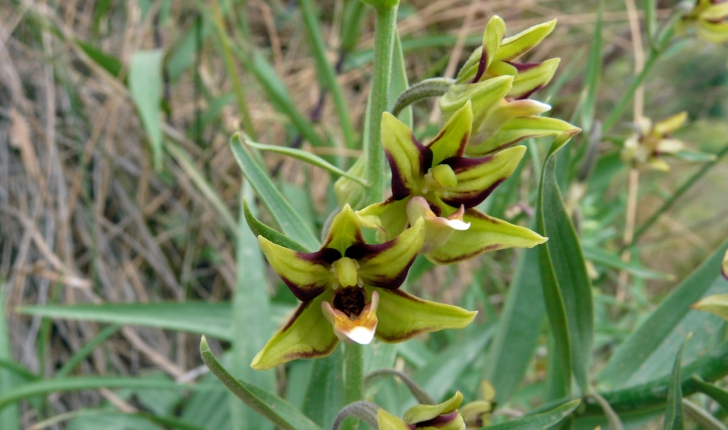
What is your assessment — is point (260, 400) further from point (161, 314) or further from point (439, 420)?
point (161, 314)

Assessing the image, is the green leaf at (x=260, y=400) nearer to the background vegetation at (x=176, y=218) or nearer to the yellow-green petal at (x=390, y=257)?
the yellow-green petal at (x=390, y=257)

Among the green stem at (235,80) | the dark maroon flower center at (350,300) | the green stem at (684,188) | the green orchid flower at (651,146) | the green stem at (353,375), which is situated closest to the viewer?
the dark maroon flower center at (350,300)

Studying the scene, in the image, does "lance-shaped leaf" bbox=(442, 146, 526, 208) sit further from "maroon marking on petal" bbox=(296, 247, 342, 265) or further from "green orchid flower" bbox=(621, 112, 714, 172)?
"green orchid flower" bbox=(621, 112, 714, 172)

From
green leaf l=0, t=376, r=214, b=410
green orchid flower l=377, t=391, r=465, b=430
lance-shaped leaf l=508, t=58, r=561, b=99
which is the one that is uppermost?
lance-shaped leaf l=508, t=58, r=561, b=99

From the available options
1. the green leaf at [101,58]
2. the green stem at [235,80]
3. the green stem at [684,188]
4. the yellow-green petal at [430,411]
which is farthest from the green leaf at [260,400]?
the green leaf at [101,58]

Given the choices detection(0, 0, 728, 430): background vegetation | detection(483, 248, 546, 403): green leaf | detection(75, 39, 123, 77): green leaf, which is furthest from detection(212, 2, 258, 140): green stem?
detection(483, 248, 546, 403): green leaf

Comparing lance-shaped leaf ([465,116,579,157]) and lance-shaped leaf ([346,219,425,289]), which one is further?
lance-shaped leaf ([465,116,579,157])
